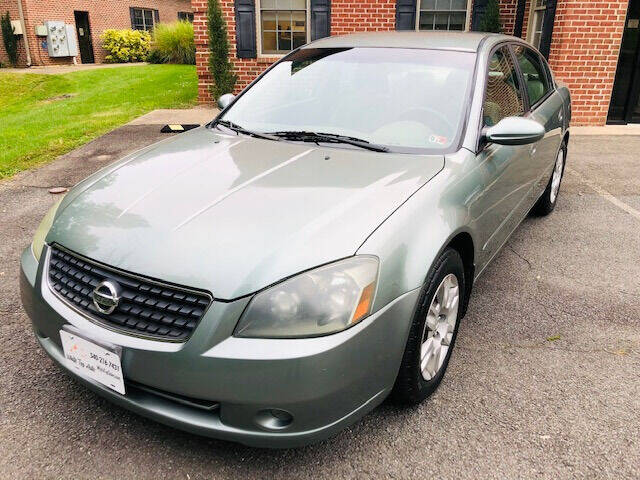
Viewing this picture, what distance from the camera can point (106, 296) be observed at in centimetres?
198

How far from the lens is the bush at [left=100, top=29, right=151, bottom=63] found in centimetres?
2364

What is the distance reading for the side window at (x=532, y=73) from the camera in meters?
3.96

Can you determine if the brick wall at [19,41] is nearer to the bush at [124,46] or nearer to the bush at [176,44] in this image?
the bush at [124,46]

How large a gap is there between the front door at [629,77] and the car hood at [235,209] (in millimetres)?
8060

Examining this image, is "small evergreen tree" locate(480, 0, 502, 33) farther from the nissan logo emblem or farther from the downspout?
the downspout

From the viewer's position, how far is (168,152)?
298 cm

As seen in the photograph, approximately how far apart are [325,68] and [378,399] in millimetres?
2146

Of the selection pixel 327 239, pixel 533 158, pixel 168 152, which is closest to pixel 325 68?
pixel 168 152

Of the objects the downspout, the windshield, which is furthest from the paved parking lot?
the downspout

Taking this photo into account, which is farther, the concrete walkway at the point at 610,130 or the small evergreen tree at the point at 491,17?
the small evergreen tree at the point at 491,17

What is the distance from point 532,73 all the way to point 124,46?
75.6ft

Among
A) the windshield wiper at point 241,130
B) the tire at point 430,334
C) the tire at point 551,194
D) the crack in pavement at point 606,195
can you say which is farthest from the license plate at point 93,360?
the crack in pavement at point 606,195

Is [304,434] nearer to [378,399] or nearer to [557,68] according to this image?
[378,399]

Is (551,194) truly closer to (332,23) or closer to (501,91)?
(501,91)
